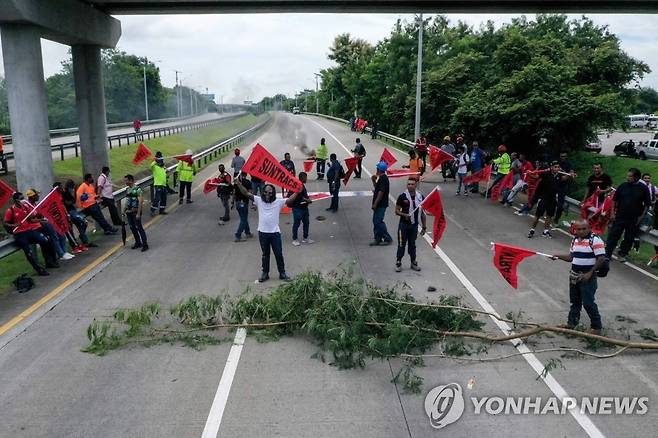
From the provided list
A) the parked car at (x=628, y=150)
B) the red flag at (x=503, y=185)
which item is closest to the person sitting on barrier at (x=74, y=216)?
the red flag at (x=503, y=185)

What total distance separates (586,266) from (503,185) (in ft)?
35.2

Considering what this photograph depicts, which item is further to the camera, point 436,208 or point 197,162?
point 197,162

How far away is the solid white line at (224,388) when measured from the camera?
5704mm

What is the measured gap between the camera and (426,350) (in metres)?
7.39

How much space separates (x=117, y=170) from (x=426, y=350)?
23.8m

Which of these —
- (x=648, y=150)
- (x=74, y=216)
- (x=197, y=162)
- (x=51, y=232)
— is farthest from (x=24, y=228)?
(x=648, y=150)

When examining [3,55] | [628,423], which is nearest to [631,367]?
[628,423]

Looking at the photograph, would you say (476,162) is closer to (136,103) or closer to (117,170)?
(117,170)

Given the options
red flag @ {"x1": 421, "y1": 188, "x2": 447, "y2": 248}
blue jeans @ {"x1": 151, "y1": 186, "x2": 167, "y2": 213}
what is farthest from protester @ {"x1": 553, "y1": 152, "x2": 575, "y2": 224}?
blue jeans @ {"x1": 151, "y1": 186, "x2": 167, "y2": 213}

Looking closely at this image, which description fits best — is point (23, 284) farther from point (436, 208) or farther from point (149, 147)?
point (149, 147)

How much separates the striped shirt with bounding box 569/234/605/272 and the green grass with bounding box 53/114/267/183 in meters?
19.3

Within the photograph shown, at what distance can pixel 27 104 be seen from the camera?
15367 mm

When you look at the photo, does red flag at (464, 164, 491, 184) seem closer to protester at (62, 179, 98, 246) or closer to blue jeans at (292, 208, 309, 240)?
blue jeans at (292, 208, 309, 240)

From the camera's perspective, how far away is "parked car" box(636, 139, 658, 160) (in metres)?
35.4
